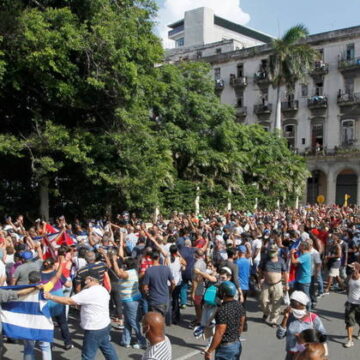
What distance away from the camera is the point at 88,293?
5.39 meters

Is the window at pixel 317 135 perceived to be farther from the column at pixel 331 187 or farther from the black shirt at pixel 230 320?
the black shirt at pixel 230 320

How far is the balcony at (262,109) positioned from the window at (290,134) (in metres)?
2.31

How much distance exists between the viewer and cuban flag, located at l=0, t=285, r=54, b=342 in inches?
227

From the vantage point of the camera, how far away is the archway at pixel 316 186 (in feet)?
135

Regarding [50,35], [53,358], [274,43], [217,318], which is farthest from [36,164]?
[274,43]

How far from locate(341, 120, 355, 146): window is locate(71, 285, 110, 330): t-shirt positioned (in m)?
36.7

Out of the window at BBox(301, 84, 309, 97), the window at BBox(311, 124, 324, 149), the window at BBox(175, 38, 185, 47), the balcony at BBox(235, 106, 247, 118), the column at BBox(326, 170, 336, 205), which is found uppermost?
the window at BBox(175, 38, 185, 47)

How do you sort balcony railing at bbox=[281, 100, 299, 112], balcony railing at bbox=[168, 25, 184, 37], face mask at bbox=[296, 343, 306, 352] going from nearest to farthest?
1. face mask at bbox=[296, 343, 306, 352]
2. balcony railing at bbox=[281, 100, 299, 112]
3. balcony railing at bbox=[168, 25, 184, 37]

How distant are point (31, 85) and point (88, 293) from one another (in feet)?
40.6

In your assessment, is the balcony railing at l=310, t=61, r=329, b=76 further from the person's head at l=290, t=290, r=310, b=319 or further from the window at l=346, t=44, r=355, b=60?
the person's head at l=290, t=290, r=310, b=319

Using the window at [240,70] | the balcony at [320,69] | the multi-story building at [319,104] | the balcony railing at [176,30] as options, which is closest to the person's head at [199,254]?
the multi-story building at [319,104]

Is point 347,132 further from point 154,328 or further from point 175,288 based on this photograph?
point 154,328

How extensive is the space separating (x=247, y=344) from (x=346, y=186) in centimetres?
3585

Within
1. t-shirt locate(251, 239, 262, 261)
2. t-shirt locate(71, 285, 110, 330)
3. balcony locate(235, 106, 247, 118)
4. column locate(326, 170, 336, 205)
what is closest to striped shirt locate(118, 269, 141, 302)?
t-shirt locate(71, 285, 110, 330)
